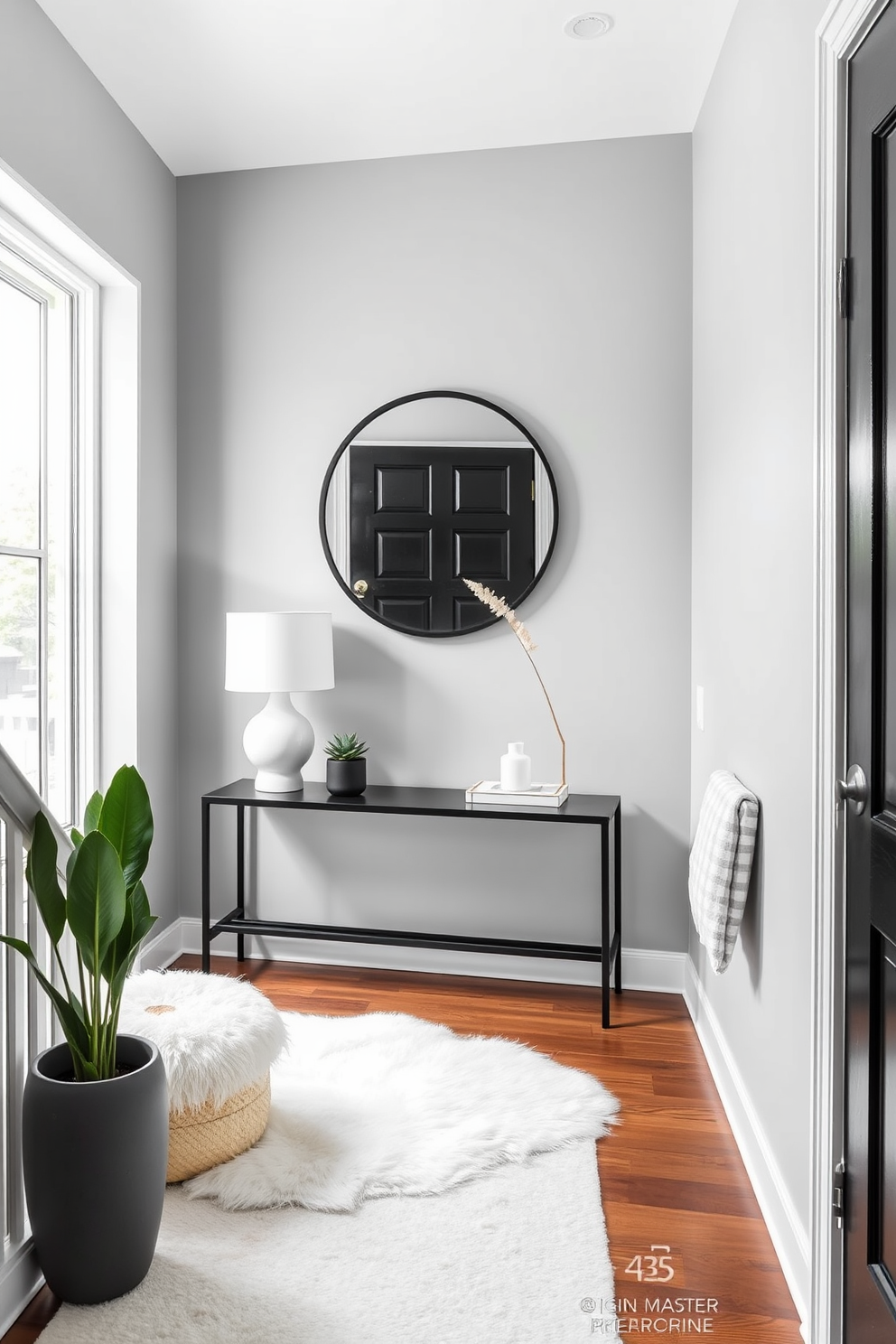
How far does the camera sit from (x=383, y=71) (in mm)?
2627

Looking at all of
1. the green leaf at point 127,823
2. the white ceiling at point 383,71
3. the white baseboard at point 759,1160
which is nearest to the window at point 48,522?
the white ceiling at point 383,71

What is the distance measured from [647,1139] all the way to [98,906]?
142cm

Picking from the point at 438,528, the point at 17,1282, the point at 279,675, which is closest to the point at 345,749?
the point at 279,675

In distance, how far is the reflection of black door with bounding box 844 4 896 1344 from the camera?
50.6 inches

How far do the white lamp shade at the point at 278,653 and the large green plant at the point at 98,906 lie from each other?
1.13 metres

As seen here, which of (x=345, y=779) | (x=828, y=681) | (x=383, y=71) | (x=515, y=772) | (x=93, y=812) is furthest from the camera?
(x=345, y=779)

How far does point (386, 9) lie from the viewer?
93.1 inches

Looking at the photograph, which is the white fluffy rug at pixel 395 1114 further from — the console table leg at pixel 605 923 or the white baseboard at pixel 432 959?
the white baseboard at pixel 432 959

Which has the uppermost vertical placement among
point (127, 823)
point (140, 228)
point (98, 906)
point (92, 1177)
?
point (140, 228)

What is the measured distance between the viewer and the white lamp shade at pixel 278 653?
2.86m

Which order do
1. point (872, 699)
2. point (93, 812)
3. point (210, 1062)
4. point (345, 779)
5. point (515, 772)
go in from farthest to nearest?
point (345, 779) < point (515, 772) < point (210, 1062) < point (93, 812) < point (872, 699)

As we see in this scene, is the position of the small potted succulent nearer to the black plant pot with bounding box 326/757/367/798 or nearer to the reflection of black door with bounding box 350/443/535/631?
the black plant pot with bounding box 326/757/367/798

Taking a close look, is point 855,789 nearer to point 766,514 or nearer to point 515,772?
point 766,514

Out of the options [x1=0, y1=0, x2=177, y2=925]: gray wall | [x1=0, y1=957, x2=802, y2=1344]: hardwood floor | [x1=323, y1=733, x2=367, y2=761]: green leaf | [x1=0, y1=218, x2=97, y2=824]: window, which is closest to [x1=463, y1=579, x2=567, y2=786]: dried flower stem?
[x1=323, y1=733, x2=367, y2=761]: green leaf
